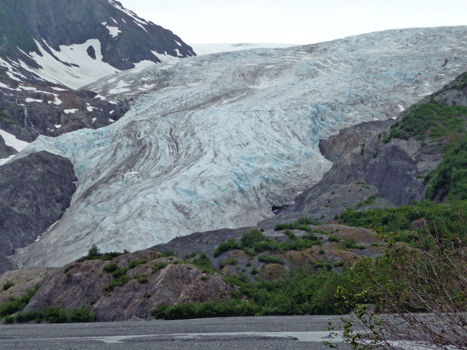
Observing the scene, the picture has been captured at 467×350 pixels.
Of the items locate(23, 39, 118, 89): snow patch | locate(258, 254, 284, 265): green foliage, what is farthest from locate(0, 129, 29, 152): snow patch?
locate(258, 254, 284, 265): green foliage

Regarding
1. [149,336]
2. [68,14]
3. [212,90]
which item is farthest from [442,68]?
[68,14]

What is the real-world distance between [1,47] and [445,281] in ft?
256

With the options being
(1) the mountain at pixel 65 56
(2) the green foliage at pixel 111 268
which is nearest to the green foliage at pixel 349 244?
(2) the green foliage at pixel 111 268

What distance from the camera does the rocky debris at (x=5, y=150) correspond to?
37834 millimetres

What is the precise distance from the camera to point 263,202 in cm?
2897

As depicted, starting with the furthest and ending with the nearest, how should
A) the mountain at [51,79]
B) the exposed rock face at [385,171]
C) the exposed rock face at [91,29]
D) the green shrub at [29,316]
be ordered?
the exposed rock face at [91,29] → the mountain at [51,79] → the exposed rock face at [385,171] → the green shrub at [29,316]

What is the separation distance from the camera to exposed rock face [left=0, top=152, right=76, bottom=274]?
1129 inches

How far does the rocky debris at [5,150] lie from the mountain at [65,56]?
11.1ft

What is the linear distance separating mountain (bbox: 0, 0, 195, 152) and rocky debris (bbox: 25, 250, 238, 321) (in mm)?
35269

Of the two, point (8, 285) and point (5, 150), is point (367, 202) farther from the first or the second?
point (5, 150)

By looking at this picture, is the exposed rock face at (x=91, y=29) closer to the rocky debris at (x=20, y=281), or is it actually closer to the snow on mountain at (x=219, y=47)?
the snow on mountain at (x=219, y=47)

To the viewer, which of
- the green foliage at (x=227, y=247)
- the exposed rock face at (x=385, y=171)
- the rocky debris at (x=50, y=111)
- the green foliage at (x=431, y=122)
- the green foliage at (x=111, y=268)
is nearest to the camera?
the green foliage at (x=111, y=268)

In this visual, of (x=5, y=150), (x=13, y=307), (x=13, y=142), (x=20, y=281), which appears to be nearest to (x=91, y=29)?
(x=13, y=142)

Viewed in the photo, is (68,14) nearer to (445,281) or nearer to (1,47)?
(1,47)
